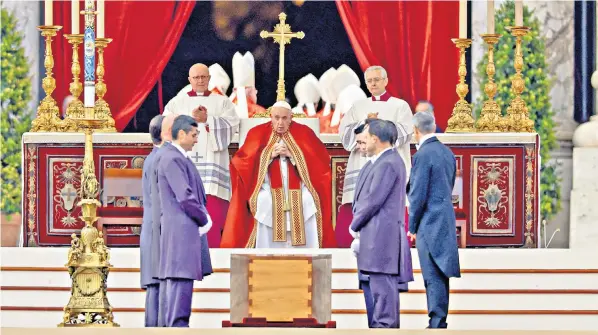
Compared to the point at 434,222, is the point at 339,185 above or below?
above

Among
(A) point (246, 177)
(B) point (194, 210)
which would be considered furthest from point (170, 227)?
(A) point (246, 177)

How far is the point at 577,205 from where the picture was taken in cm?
1625

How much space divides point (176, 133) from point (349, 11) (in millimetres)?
5698

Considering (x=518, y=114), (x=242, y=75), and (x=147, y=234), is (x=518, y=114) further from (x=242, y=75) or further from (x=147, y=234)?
(x=147, y=234)

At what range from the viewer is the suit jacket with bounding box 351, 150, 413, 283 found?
11.2m

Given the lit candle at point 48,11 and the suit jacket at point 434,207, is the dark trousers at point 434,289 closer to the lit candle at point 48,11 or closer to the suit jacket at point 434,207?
the suit jacket at point 434,207

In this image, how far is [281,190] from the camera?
13.6 metres

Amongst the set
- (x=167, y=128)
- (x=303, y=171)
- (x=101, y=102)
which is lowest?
(x=303, y=171)

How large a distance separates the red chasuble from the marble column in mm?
3255

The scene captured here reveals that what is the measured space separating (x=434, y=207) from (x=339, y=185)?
2902 mm

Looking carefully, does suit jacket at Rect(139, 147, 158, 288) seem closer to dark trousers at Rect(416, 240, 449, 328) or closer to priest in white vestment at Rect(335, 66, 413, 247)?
dark trousers at Rect(416, 240, 449, 328)

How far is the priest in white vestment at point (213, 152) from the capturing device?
1397 cm

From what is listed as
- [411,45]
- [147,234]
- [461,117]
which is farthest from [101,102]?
[147,234]

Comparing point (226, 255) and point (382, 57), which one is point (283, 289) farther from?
point (382, 57)
